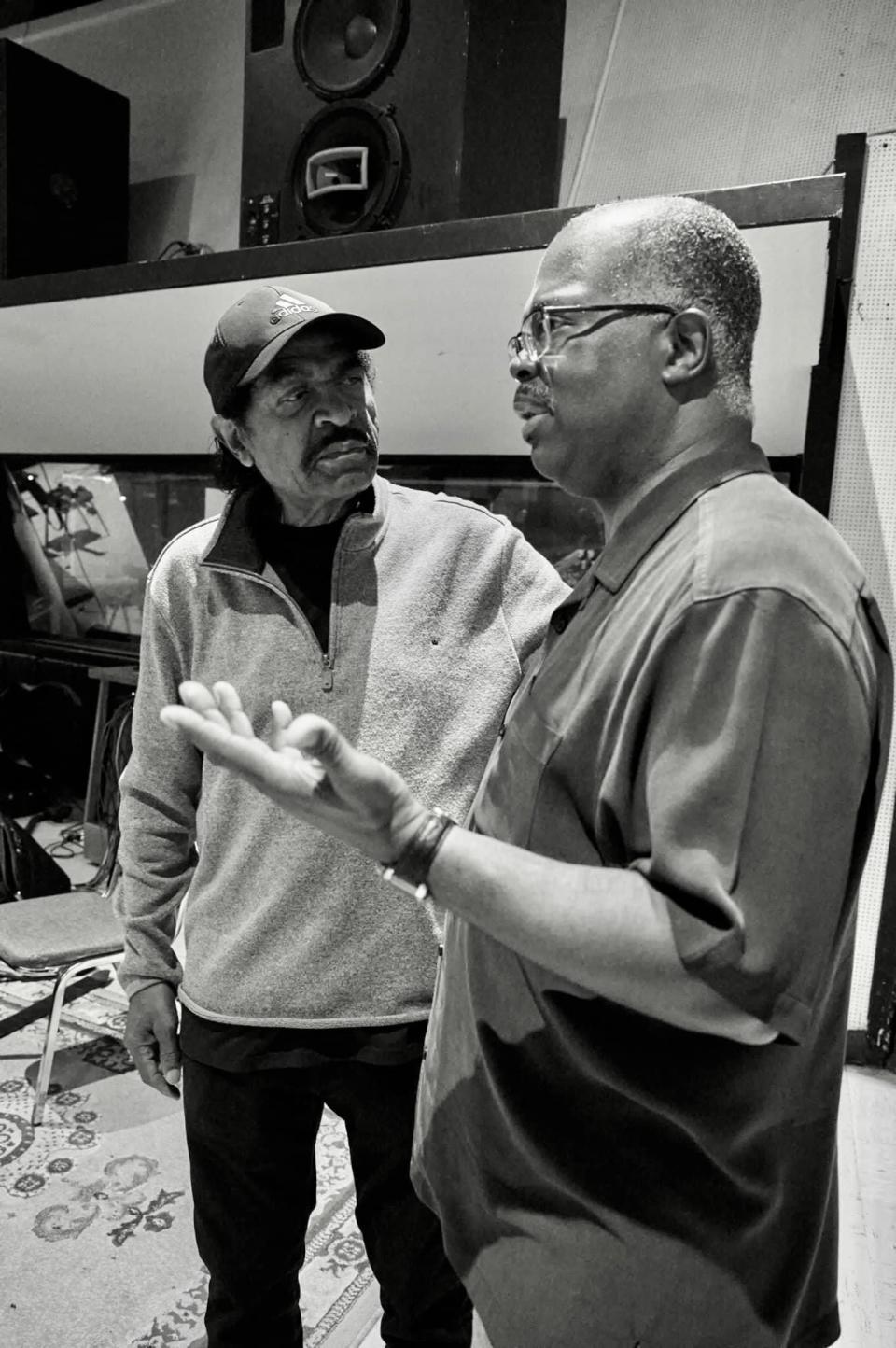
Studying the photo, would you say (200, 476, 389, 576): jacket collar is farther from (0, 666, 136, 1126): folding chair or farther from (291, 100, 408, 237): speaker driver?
(291, 100, 408, 237): speaker driver

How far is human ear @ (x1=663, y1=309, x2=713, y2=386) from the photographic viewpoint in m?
0.68

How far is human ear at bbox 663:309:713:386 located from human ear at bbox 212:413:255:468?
72 centimetres

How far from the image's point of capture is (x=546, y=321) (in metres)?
0.73

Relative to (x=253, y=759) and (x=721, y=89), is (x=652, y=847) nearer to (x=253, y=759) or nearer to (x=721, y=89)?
(x=253, y=759)

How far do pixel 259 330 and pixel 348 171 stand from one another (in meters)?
1.72

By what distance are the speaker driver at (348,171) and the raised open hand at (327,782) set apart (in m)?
2.33

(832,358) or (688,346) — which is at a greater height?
(832,358)

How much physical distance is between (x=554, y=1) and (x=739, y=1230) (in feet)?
9.91

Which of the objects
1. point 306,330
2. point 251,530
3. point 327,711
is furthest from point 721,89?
point 327,711

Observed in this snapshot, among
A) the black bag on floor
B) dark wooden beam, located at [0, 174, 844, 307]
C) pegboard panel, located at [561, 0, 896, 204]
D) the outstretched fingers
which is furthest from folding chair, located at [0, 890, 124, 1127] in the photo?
pegboard panel, located at [561, 0, 896, 204]

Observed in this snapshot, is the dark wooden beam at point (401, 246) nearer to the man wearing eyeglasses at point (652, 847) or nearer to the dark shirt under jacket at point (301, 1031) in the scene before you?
the dark shirt under jacket at point (301, 1031)

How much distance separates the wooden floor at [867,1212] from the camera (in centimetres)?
161

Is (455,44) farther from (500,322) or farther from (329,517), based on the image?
(329,517)

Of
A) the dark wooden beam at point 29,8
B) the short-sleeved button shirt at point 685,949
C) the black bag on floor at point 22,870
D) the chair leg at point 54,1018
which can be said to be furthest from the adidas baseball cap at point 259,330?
the dark wooden beam at point 29,8
